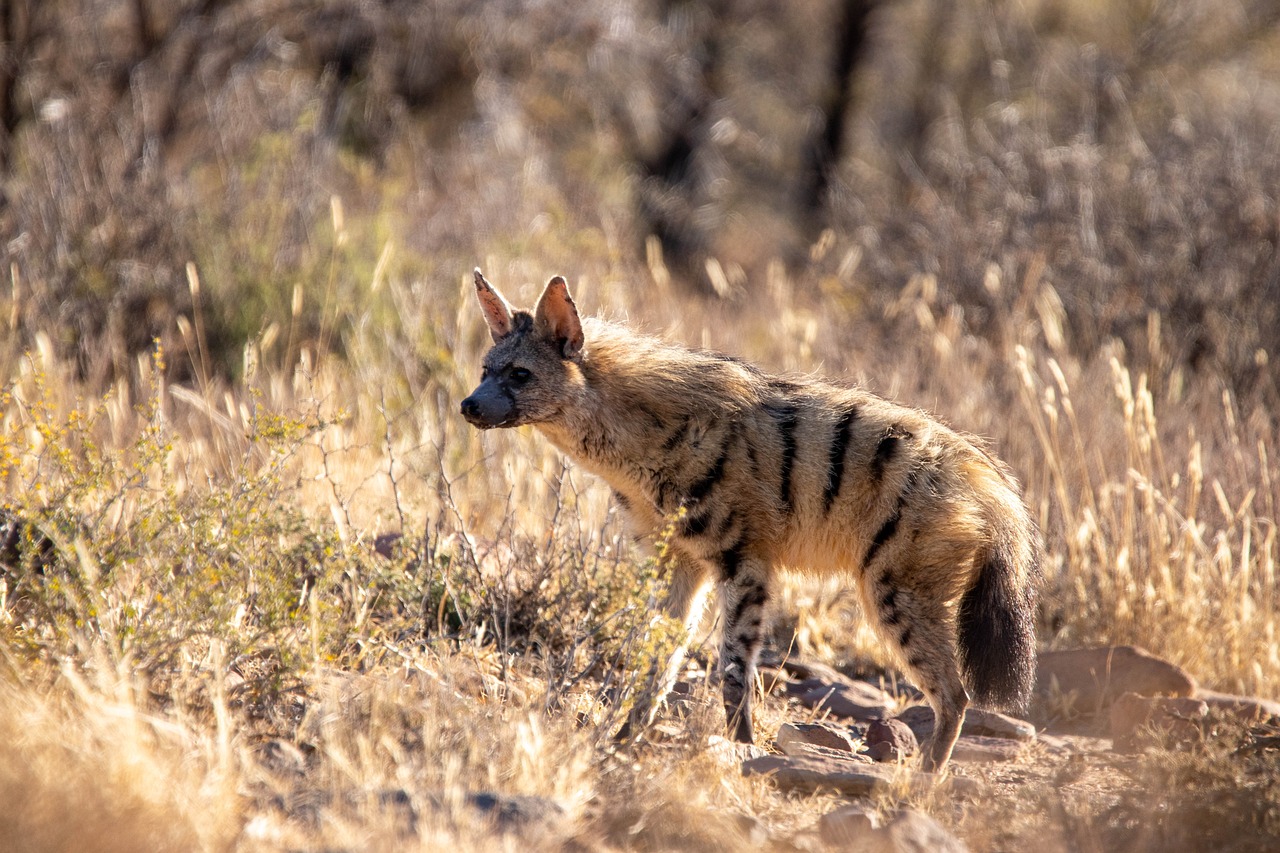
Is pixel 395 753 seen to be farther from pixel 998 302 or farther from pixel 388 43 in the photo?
pixel 388 43

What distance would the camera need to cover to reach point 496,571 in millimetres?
5566

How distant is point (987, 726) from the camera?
532 centimetres

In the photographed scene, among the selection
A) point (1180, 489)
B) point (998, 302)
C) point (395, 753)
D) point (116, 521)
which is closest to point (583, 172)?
point (998, 302)

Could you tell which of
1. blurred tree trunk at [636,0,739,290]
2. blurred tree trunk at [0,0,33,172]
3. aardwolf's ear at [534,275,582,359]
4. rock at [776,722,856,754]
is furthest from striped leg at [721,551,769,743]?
blurred tree trunk at [636,0,739,290]

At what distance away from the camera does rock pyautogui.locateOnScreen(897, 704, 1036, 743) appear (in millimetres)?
5277

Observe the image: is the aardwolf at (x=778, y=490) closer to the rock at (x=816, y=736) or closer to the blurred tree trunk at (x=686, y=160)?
the rock at (x=816, y=736)

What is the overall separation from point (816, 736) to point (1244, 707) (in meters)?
1.91

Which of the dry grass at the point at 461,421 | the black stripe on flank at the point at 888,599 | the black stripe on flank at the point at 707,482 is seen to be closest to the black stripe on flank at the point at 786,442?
the black stripe on flank at the point at 707,482

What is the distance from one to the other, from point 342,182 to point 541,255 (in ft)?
6.99

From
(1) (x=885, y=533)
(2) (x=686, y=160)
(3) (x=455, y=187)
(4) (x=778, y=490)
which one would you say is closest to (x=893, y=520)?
(1) (x=885, y=533)

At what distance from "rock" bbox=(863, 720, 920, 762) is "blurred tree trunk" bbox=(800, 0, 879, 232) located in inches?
559

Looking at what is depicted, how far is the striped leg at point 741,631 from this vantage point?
16.1 ft

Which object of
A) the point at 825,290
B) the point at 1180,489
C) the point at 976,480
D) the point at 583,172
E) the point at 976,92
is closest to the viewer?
the point at 976,480

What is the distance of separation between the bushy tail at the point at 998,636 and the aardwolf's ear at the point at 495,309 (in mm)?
2217
